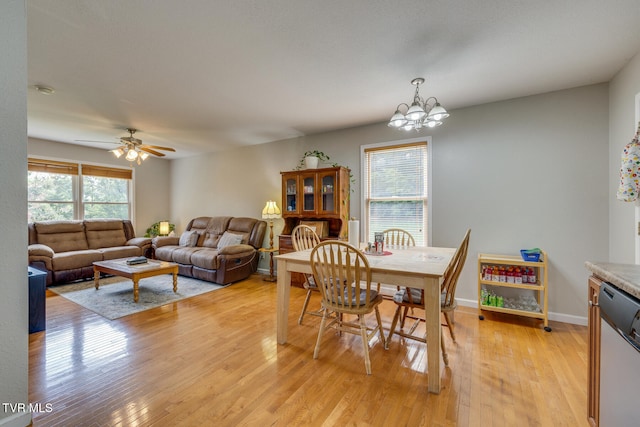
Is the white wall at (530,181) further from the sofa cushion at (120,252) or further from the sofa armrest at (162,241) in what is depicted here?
the sofa cushion at (120,252)

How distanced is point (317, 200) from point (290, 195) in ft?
1.95

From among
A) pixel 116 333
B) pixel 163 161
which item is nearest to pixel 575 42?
pixel 116 333

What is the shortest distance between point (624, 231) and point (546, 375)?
1561mm

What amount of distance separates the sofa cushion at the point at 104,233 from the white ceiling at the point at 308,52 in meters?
2.33

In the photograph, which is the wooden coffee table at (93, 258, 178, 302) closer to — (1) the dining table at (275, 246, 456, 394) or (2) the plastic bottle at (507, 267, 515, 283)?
(1) the dining table at (275, 246, 456, 394)

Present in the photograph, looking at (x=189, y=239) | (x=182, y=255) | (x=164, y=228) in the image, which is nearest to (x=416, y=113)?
(x=182, y=255)

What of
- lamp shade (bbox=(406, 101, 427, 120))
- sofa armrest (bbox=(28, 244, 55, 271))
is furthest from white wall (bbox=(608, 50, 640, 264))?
sofa armrest (bbox=(28, 244, 55, 271))

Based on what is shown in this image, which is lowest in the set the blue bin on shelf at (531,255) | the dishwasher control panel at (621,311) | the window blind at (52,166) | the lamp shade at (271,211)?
the blue bin on shelf at (531,255)

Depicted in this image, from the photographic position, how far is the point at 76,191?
211 inches

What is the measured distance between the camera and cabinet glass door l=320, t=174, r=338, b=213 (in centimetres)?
407

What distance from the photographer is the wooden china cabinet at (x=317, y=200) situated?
Answer: 160 inches

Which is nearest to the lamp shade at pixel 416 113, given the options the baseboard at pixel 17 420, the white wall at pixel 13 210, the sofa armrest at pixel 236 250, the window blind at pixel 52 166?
the white wall at pixel 13 210

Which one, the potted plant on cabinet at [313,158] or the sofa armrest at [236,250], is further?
the sofa armrest at [236,250]

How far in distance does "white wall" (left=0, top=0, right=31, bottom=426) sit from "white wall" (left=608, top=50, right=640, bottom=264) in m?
4.33
